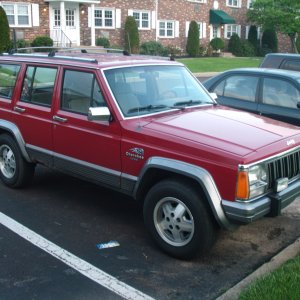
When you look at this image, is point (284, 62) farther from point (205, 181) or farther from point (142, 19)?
point (142, 19)

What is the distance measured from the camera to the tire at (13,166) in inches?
246

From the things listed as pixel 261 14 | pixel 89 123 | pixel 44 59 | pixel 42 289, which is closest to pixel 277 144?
pixel 89 123

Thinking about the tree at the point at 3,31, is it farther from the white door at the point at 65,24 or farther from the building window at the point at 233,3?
the building window at the point at 233,3

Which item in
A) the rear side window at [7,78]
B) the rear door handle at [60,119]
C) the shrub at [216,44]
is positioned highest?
the shrub at [216,44]

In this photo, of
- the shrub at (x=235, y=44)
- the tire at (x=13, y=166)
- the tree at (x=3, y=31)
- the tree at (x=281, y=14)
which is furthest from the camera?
the shrub at (x=235, y=44)

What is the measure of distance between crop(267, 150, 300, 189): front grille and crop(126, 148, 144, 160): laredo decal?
3.94ft

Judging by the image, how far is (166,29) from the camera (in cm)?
3747

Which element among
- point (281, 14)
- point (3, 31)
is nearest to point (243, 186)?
point (3, 31)

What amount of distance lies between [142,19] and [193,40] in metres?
4.66

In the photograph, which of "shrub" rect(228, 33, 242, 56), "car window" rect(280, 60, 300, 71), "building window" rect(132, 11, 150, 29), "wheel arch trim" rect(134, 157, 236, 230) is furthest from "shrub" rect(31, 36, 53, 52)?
"wheel arch trim" rect(134, 157, 236, 230)

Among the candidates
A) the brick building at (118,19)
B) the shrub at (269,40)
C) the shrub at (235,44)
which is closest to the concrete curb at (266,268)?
the brick building at (118,19)

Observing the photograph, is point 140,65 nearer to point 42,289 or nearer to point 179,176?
point 179,176

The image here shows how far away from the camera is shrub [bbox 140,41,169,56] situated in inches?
1348

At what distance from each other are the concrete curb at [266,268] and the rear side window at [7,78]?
12.9 feet
